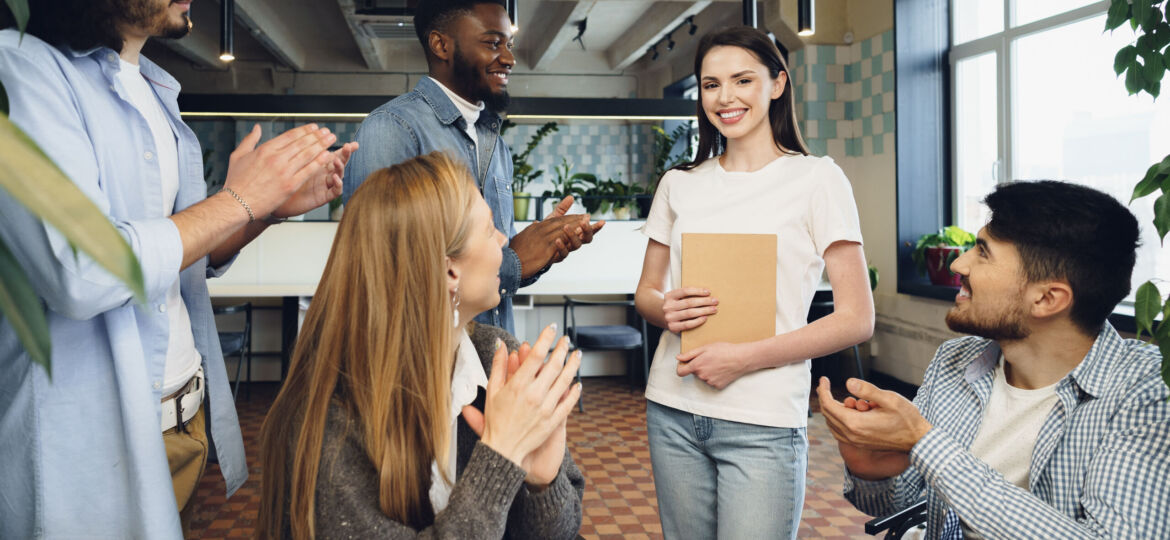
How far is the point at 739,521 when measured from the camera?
1.41 m

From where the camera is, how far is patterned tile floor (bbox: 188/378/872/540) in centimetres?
314

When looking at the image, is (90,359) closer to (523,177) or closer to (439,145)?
(439,145)

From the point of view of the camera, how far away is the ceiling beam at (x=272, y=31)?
295 inches

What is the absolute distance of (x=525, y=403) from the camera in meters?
1.03

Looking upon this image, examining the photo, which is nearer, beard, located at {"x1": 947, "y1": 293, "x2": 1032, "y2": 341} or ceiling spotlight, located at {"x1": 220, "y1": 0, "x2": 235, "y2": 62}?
beard, located at {"x1": 947, "y1": 293, "x2": 1032, "y2": 341}

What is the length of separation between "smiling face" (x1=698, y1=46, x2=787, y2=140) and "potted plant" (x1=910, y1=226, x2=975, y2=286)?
390 cm

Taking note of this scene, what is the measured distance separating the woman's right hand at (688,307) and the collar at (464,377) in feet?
1.27

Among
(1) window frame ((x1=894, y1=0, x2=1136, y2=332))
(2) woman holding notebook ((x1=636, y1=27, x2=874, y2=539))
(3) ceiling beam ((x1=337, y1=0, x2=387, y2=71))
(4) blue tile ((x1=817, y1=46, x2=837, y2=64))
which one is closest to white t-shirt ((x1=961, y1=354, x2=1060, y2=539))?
(2) woman holding notebook ((x1=636, y1=27, x2=874, y2=539))

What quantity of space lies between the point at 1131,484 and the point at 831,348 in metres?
0.50

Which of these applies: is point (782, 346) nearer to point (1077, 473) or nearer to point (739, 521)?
point (739, 521)

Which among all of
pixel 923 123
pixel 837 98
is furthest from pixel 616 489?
pixel 837 98

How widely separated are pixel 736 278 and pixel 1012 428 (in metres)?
0.52

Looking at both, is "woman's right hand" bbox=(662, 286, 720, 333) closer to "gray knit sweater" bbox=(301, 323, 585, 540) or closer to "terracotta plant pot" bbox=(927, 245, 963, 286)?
"gray knit sweater" bbox=(301, 323, 585, 540)

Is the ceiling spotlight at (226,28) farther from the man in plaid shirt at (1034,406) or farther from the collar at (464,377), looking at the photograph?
the man in plaid shirt at (1034,406)
